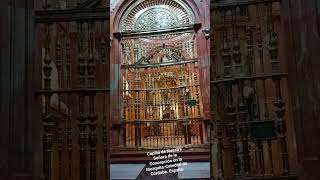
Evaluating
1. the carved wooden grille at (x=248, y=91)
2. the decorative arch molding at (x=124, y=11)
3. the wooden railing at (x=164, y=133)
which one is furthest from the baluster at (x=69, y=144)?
the decorative arch molding at (x=124, y=11)

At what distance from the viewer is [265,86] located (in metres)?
5.66

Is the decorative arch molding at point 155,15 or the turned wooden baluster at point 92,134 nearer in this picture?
the turned wooden baluster at point 92,134

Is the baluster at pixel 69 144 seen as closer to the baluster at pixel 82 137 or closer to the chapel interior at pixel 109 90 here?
the chapel interior at pixel 109 90

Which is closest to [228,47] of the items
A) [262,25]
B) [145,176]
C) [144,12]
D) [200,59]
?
[262,25]

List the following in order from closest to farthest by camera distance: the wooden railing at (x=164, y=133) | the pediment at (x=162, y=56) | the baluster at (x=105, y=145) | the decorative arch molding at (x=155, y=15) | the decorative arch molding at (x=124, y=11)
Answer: the baluster at (x=105, y=145), the wooden railing at (x=164, y=133), the pediment at (x=162, y=56), the decorative arch molding at (x=124, y=11), the decorative arch molding at (x=155, y=15)

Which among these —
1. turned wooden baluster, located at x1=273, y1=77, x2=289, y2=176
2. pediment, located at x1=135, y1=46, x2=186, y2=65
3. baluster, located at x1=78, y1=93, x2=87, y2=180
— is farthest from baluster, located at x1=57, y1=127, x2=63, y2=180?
pediment, located at x1=135, y1=46, x2=186, y2=65

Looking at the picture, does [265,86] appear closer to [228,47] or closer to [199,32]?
[228,47]

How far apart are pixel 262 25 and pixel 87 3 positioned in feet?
6.99
